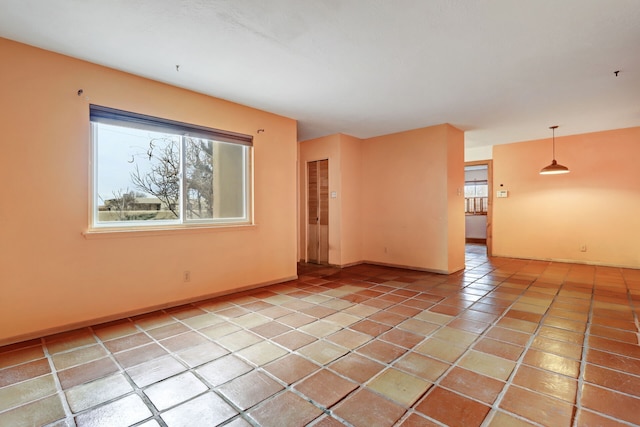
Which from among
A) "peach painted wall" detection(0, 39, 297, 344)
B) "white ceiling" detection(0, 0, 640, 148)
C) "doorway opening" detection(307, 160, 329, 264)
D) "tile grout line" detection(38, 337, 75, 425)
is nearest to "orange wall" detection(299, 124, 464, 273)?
"doorway opening" detection(307, 160, 329, 264)

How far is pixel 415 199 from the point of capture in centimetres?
556

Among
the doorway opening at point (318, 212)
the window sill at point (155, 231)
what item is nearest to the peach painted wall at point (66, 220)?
the window sill at point (155, 231)

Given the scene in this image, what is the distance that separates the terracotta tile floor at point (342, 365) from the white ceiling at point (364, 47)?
2.55 metres

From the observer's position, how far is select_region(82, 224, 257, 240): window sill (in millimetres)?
2984

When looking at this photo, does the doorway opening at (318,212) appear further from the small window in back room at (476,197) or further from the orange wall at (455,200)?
the small window in back room at (476,197)

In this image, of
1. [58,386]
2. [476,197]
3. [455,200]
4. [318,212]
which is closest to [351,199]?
[318,212]

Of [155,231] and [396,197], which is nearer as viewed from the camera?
[155,231]

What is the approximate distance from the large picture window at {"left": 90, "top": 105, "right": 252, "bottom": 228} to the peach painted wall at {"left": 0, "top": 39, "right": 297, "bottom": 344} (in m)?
0.15

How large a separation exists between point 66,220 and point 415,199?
4939 millimetres

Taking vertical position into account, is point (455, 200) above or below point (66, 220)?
above

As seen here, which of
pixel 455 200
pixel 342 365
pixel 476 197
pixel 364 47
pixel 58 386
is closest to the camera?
pixel 58 386

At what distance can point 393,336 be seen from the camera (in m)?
2.68

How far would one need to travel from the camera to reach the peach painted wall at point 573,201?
5551 millimetres

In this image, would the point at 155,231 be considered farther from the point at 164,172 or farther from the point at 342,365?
the point at 342,365
